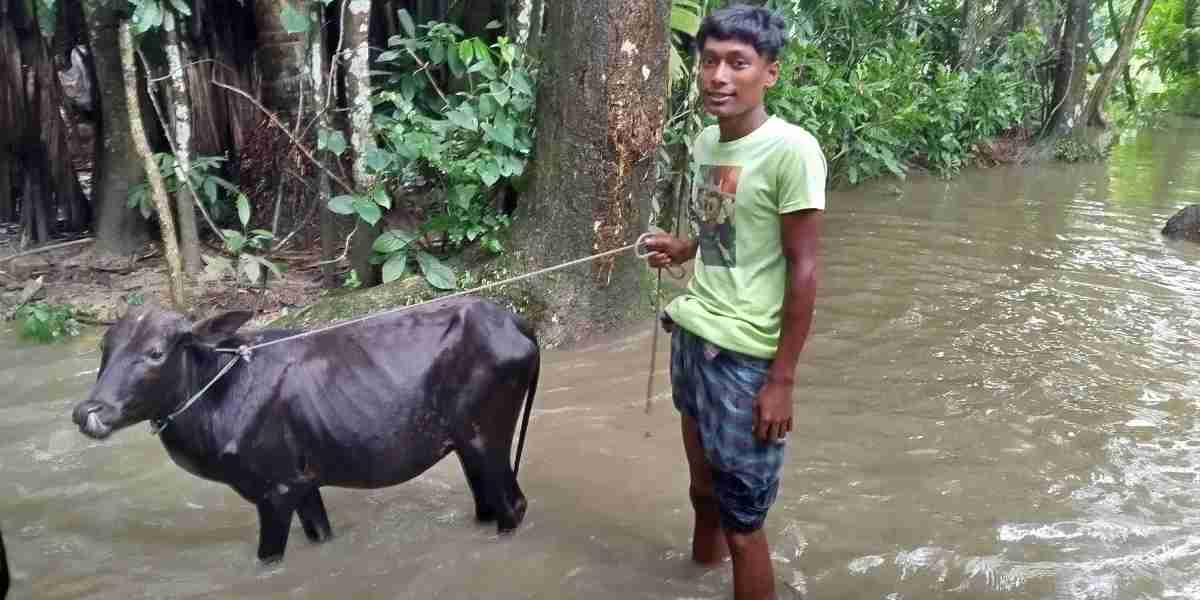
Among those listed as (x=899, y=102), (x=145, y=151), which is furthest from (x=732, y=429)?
(x=899, y=102)

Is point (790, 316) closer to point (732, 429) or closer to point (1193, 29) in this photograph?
point (732, 429)

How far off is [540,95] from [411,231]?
3.88ft

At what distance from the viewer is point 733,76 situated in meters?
2.38

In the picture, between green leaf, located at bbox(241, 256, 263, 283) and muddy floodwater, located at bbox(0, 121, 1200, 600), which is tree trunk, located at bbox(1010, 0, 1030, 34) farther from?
green leaf, located at bbox(241, 256, 263, 283)

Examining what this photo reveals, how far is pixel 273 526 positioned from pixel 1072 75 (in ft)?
50.2

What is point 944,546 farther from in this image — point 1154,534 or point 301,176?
point 301,176

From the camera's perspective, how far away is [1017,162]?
14.5 meters

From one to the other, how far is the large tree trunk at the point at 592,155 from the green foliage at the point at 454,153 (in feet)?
0.59

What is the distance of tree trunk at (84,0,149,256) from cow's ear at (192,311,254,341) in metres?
3.66

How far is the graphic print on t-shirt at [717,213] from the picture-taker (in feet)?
8.21

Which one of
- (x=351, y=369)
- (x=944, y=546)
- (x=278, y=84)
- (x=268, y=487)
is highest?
(x=278, y=84)

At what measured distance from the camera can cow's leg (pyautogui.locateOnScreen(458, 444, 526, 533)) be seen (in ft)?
10.2

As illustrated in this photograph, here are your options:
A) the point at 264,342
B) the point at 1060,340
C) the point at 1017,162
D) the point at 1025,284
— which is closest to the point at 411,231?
the point at 264,342

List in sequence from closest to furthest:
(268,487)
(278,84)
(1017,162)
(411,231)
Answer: (268,487), (411,231), (278,84), (1017,162)
